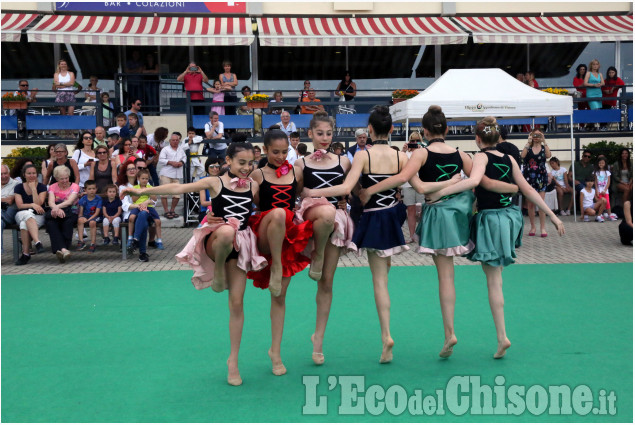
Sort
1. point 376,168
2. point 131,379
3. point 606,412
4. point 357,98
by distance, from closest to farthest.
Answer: point 606,412, point 131,379, point 376,168, point 357,98

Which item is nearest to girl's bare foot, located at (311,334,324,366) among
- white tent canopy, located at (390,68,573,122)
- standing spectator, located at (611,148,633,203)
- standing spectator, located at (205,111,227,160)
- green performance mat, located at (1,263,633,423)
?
green performance mat, located at (1,263,633,423)

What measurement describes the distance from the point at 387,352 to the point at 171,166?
9.87m

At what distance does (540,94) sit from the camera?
13.4 metres

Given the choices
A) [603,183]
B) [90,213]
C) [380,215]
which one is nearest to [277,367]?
[380,215]

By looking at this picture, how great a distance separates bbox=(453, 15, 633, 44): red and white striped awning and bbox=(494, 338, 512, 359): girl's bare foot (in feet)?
49.0

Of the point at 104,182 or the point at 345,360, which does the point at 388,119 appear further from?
the point at 104,182

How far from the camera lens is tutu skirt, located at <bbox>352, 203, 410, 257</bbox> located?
5.09m

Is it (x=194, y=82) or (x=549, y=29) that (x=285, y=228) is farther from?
(x=549, y=29)

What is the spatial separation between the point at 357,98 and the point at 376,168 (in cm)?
1386

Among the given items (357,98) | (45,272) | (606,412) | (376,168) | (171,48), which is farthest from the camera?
(171,48)

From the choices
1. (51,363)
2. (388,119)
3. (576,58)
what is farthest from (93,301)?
(576,58)

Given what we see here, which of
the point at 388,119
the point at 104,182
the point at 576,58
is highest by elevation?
the point at 576,58

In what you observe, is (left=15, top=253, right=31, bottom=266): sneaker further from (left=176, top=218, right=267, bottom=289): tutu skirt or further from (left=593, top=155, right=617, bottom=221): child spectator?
(left=593, top=155, right=617, bottom=221): child spectator

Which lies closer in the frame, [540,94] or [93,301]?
[93,301]
